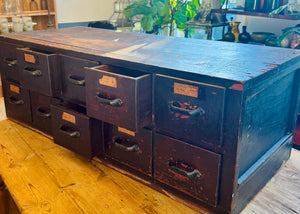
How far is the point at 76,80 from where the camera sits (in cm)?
115

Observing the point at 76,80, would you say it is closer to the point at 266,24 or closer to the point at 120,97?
the point at 120,97

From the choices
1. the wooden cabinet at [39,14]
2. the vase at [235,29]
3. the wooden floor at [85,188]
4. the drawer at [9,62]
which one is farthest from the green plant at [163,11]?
the wooden floor at [85,188]

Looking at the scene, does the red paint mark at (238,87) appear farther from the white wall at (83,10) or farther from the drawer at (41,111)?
the white wall at (83,10)

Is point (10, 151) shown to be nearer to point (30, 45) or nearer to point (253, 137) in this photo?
point (30, 45)

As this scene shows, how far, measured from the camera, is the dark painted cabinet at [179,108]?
81 cm

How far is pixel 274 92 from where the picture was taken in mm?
971

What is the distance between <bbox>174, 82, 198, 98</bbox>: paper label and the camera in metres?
0.82

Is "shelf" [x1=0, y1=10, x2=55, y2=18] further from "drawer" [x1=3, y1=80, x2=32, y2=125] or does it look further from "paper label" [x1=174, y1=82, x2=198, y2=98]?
"paper label" [x1=174, y1=82, x2=198, y2=98]

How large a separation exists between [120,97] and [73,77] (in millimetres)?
350

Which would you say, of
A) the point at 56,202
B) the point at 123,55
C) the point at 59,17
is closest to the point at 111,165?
the point at 56,202

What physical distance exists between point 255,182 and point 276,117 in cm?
24

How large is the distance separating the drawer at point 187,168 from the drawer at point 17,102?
2.61 feet

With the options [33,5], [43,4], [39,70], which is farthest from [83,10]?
[39,70]

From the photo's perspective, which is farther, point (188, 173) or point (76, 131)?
point (76, 131)
